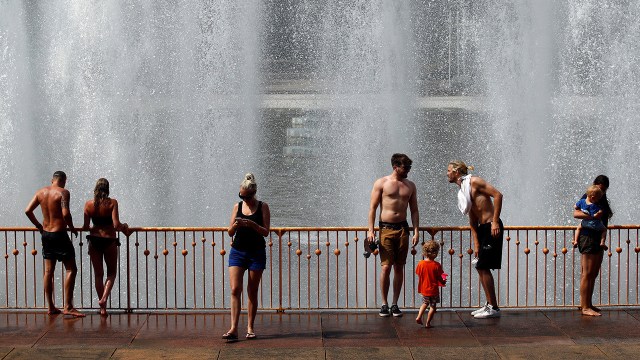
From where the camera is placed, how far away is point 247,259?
10.5m

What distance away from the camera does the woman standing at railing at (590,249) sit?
11430 millimetres

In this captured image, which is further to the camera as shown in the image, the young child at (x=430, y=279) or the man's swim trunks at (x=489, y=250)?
the man's swim trunks at (x=489, y=250)

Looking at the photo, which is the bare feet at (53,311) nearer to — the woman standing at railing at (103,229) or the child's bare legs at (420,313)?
the woman standing at railing at (103,229)

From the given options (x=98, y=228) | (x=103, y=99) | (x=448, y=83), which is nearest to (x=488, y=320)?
(x=98, y=228)

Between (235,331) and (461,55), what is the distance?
31.9m

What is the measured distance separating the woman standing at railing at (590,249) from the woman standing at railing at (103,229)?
4.73 metres

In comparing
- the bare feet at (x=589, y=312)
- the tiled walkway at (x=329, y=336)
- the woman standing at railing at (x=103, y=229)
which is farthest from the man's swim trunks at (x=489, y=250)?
the woman standing at railing at (x=103, y=229)

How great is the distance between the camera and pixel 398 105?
2683 cm

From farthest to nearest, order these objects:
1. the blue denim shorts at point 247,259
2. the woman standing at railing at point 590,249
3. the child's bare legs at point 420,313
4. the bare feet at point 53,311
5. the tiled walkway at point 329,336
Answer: the bare feet at point 53,311 < the woman standing at railing at point 590,249 < the child's bare legs at point 420,313 < the blue denim shorts at point 247,259 < the tiled walkway at point 329,336

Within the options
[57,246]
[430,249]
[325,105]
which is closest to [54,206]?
[57,246]

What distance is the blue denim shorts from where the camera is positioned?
10523mm

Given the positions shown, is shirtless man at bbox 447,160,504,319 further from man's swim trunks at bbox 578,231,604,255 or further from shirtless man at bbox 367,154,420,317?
man's swim trunks at bbox 578,231,604,255

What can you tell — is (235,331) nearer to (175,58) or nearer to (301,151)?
(175,58)

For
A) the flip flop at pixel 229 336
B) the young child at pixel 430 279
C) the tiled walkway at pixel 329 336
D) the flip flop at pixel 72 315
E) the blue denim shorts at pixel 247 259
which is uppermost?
the blue denim shorts at pixel 247 259
